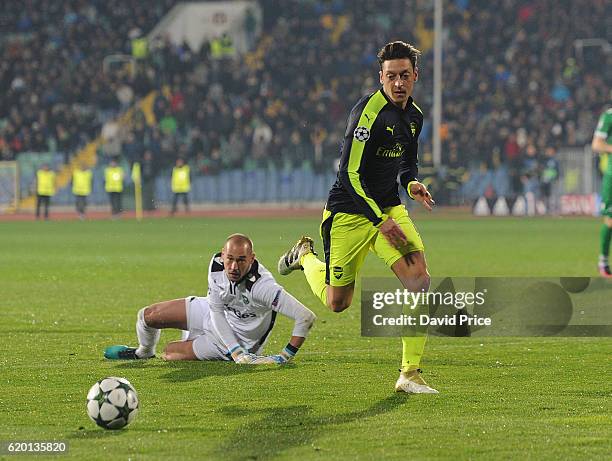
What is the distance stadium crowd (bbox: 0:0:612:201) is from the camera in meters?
38.8

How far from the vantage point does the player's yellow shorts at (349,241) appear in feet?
26.3

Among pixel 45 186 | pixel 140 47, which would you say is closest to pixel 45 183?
pixel 45 186

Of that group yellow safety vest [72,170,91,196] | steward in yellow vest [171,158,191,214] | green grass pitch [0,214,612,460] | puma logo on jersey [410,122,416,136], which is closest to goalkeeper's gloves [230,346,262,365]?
green grass pitch [0,214,612,460]

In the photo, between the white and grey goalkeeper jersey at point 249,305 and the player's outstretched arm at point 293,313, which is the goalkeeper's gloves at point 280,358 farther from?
the white and grey goalkeeper jersey at point 249,305

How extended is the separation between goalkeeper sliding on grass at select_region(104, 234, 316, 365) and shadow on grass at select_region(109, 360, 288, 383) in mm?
82

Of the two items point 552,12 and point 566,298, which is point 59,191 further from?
point 566,298

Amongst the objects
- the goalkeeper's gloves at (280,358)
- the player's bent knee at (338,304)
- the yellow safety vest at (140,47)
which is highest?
the yellow safety vest at (140,47)

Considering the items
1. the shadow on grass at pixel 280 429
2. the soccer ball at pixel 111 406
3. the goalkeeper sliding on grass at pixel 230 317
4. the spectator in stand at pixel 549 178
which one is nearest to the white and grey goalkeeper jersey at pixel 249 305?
the goalkeeper sliding on grass at pixel 230 317

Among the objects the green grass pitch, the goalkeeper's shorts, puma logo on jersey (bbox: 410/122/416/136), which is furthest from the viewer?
the goalkeeper's shorts

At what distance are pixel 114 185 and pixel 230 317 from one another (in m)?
28.1

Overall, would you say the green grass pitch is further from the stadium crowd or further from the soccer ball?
the stadium crowd

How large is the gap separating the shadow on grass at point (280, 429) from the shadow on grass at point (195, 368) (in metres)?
1.32

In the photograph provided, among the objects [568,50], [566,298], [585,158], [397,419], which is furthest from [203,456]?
[568,50]

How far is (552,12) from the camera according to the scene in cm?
4212
